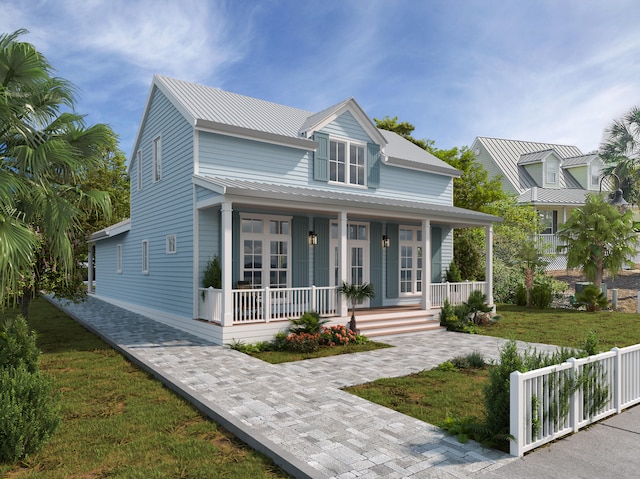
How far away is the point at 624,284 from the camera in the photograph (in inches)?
914

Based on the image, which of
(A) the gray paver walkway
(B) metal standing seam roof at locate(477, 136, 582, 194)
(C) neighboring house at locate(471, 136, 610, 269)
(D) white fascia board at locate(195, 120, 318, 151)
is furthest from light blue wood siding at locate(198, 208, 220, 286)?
(B) metal standing seam roof at locate(477, 136, 582, 194)

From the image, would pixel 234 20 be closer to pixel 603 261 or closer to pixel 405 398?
pixel 405 398

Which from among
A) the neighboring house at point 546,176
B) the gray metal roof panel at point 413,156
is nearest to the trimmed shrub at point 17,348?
the gray metal roof panel at point 413,156

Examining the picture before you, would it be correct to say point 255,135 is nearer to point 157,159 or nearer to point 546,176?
point 157,159

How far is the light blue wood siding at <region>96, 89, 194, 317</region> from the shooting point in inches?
492

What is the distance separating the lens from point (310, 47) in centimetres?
1329

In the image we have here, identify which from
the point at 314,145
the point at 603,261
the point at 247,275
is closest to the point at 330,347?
the point at 247,275

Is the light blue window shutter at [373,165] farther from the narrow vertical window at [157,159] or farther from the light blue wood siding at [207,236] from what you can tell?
the narrow vertical window at [157,159]

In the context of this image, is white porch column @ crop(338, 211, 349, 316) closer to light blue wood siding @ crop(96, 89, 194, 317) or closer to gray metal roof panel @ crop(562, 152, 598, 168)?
light blue wood siding @ crop(96, 89, 194, 317)

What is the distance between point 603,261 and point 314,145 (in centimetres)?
1446

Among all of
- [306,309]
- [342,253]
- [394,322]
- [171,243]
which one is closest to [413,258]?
[394,322]

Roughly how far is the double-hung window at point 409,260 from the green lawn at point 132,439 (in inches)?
413

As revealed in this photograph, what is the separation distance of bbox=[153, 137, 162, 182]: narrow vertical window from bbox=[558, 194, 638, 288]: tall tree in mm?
17822

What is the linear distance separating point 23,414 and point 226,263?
233 inches
